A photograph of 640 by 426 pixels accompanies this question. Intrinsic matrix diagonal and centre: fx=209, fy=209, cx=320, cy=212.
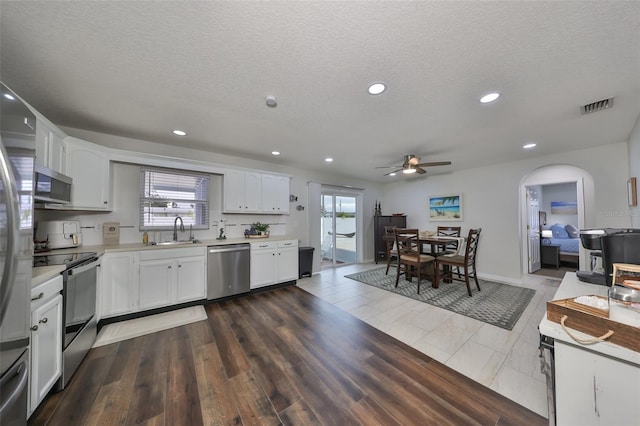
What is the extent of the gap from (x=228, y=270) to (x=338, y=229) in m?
3.12

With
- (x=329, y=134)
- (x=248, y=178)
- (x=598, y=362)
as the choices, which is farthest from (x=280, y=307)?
(x=598, y=362)

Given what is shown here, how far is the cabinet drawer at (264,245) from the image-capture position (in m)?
3.54

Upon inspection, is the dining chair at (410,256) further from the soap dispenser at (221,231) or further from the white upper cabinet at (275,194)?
the soap dispenser at (221,231)

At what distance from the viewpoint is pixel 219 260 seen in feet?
10.4

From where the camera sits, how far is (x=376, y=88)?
1.85 metres

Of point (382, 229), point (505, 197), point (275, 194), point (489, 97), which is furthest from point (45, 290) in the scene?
point (505, 197)

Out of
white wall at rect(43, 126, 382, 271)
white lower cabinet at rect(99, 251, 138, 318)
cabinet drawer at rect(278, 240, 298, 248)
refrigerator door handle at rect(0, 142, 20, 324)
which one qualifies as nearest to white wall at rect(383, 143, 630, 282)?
white wall at rect(43, 126, 382, 271)

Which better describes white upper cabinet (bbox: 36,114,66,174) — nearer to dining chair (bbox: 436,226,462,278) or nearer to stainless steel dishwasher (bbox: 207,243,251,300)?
stainless steel dishwasher (bbox: 207,243,251,300)

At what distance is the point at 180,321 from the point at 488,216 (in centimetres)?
579

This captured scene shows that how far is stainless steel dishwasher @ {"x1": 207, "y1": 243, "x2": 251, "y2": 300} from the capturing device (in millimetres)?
3125

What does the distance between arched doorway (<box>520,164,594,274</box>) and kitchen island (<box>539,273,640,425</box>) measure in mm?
4536

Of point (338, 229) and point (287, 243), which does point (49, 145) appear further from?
point (338, 229)

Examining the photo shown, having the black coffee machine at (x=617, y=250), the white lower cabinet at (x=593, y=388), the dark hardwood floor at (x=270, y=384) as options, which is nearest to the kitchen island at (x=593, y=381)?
the white lower cabinet at (x=593, y=388)

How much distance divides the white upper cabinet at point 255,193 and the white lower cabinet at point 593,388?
382 centimetres
